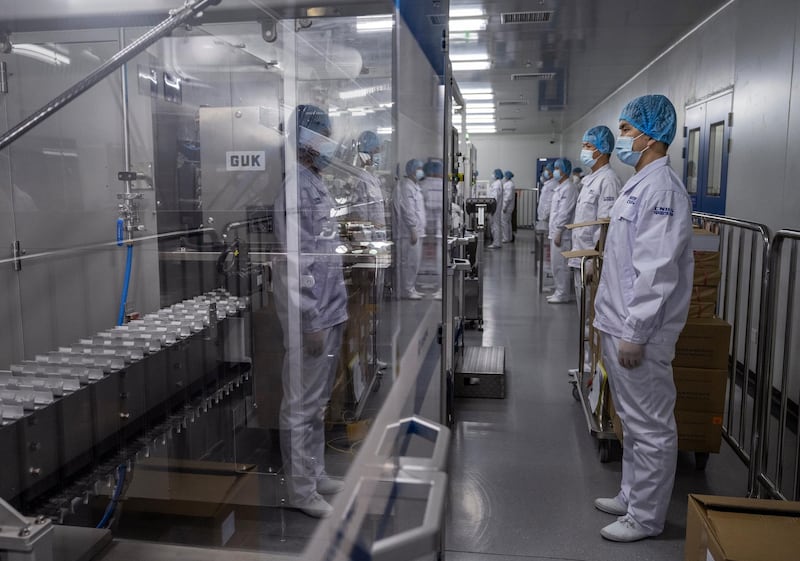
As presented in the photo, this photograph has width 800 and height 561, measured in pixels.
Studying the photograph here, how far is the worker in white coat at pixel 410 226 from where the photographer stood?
248 centimetres

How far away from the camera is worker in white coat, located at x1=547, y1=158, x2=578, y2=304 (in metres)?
6.65

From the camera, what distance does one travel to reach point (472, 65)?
8.25m

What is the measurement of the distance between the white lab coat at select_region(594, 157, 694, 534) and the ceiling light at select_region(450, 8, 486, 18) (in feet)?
11.7

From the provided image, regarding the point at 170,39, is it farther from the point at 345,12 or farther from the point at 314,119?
the point at 345,12

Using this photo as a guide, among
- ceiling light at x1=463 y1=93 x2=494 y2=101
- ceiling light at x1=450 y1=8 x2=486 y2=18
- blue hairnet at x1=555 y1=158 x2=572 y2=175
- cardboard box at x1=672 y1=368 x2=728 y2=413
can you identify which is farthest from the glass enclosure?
ceiling light at x1=463 y1=93 x2=494 y2=101

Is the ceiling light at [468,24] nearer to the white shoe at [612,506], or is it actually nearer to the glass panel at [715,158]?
the glass panel at [715,158]

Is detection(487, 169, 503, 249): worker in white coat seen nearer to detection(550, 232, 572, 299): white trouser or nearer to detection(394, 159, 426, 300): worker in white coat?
detection(550, 232, 572, 299): white trouser

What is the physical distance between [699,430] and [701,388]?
0.21 meters

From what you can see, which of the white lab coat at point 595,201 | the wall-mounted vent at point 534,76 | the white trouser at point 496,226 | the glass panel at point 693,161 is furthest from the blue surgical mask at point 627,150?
the white trouser at point 496,226

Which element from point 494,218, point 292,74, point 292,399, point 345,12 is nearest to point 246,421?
point 292,399

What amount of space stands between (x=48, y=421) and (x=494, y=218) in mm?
12215

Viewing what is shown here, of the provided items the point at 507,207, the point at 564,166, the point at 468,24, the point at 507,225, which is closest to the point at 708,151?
the point at 564,166

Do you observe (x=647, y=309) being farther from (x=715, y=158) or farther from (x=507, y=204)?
(x=507, y=204)

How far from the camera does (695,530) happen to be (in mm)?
2023
